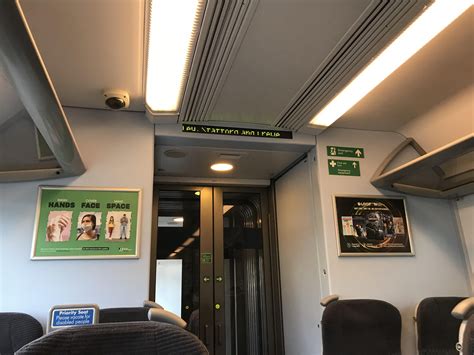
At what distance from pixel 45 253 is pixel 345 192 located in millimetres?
2200

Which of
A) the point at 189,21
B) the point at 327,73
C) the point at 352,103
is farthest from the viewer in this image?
the point at 352,103

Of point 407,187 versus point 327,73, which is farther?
point 407,187

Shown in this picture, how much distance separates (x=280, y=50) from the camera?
1866mm

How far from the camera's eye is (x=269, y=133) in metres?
2.82

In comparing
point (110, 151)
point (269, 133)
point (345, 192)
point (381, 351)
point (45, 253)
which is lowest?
point (381, 351)

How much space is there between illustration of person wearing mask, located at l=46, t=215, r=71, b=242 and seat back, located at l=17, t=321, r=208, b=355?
154 cm

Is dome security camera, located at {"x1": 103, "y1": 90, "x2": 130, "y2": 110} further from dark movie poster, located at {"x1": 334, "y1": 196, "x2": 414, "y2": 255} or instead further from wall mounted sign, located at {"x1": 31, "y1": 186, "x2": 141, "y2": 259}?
dark movie poster, located at {"x1": 334, "y1": 196, "x2": 414, "y2": 255}

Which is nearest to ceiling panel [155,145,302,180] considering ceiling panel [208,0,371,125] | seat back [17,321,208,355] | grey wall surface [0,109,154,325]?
grey wall surface [0,109,154,325]

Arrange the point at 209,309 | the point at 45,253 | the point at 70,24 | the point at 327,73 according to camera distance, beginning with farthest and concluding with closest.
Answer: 1. the point at 209,309
2. the point at 45,253
3. the point at 327,73
4. the point at 70,24

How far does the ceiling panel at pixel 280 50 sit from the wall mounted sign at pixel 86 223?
0.94 m

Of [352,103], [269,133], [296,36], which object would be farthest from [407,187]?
[296,36]

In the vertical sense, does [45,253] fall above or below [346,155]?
below

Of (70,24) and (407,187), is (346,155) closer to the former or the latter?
(407,187)

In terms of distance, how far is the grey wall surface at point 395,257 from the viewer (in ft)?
8.70
